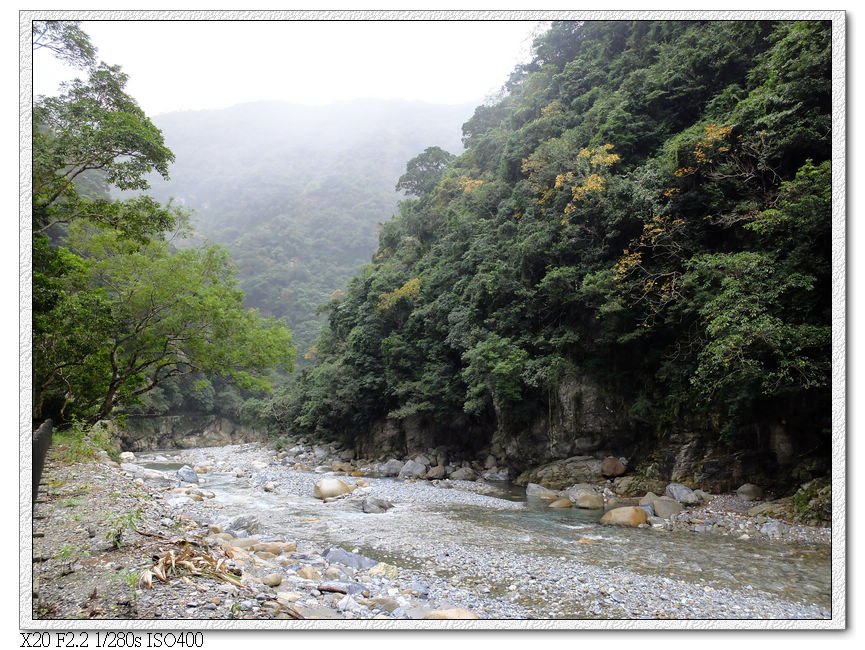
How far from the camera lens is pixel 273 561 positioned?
5.89 meters

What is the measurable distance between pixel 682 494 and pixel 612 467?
2.21 m

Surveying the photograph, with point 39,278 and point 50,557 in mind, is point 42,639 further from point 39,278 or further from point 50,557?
point 39,278

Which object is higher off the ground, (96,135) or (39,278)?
(96,135)

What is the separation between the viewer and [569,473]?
12.2 metres

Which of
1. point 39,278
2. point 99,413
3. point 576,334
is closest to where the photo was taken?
point 39,278

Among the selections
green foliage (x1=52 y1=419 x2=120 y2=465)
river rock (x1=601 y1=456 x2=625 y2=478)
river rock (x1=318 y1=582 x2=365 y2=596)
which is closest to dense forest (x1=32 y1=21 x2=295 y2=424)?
green foliage (x1=52 y1=419 x2=120 y2=465)

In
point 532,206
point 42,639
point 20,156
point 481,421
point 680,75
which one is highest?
point 680,75

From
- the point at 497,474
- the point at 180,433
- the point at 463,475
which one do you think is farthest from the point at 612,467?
the point at 180,433

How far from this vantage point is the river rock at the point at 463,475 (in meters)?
15.3

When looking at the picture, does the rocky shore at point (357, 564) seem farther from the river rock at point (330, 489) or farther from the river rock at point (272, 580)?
the river rock at point (330, 489)

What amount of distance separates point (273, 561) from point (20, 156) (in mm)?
4921

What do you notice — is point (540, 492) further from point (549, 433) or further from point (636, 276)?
point (636, 276)

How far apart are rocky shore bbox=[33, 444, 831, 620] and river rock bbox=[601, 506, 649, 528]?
14 cm

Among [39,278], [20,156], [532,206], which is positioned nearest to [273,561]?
[39,278]
